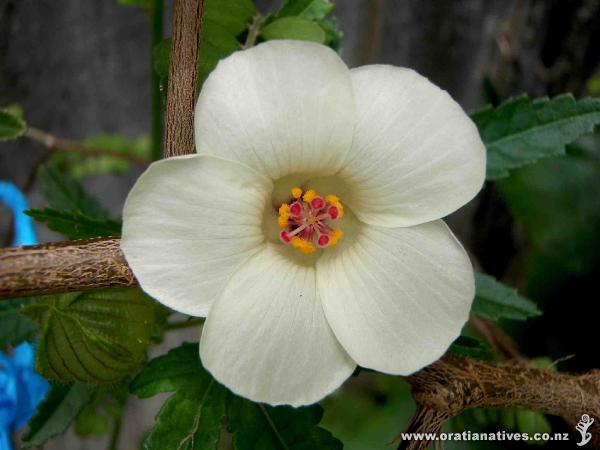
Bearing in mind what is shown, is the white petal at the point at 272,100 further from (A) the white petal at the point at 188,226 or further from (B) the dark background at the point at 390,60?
(B) the dark background at the point at 390,60

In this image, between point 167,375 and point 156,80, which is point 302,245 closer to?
point 167,375

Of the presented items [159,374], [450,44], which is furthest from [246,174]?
[450,44]

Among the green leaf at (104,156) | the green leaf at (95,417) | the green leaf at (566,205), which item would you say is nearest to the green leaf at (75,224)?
the green leaf at (95,417)

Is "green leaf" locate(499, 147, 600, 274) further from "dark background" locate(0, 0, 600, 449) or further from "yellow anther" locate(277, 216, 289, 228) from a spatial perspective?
"yellow anther" locate(277, 216, 289, 228)

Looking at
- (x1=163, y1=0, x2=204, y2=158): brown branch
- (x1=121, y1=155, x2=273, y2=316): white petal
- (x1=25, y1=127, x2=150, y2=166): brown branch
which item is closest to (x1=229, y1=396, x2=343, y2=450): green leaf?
(x1=121, y1=155, x2=273, y2=316): white petal

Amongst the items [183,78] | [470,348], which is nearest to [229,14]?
[183,78]
